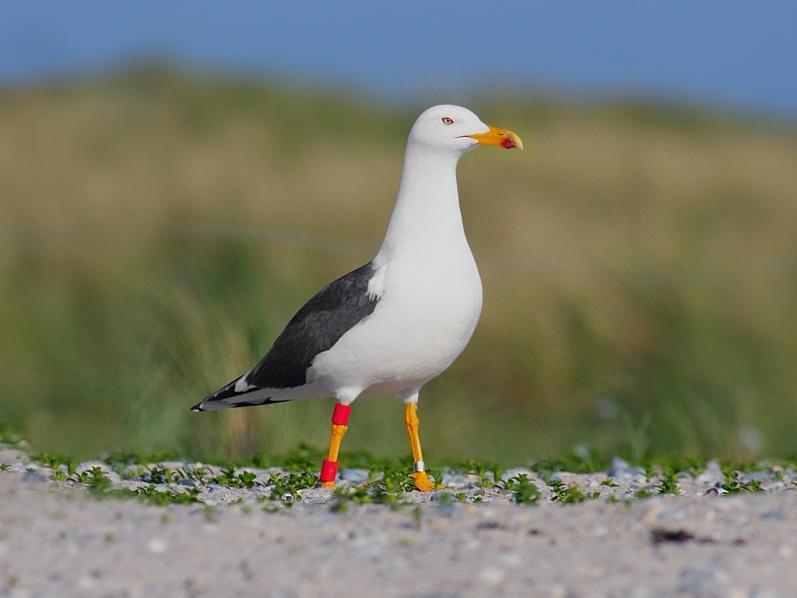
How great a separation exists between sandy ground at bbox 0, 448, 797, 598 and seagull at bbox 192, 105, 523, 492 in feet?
3.16

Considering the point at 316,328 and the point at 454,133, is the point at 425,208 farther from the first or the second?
the point at 316,328

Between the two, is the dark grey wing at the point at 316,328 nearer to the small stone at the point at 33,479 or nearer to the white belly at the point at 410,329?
the white belly at the point at 410,329

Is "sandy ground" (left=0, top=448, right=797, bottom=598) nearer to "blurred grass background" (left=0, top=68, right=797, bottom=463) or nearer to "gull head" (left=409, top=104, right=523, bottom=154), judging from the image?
"gull head" (left=409, top=104, right=523, bottom=154)

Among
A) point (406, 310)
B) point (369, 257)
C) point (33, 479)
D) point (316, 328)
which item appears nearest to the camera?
point (33, 479)

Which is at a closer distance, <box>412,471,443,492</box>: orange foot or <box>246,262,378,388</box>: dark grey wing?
<box>246,262,378,388</box>: dark grey wing

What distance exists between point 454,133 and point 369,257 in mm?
7342

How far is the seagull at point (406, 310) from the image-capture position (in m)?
5.85

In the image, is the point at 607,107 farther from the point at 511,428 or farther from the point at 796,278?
the point at 511,428

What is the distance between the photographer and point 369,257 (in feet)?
44.2

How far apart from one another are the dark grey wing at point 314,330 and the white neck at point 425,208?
0.61 ft

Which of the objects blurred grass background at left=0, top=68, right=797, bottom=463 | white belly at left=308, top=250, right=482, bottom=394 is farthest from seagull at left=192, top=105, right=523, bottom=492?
blurred grass background at left=0, top=68, right=797, bottom=463

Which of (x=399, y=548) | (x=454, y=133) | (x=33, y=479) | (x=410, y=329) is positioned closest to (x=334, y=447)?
(x=410, y=329)

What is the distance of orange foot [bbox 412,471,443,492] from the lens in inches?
241

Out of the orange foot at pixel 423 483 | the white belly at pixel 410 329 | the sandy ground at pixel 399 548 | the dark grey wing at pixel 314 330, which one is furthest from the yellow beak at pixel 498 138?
the sandy ground at pixel 399 548
